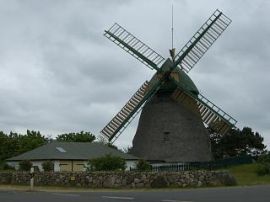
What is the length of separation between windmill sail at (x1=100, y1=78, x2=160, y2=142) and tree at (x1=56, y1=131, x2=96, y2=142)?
27.2 m

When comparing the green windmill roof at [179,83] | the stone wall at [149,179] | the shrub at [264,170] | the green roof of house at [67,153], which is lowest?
the stone wall at [149,179]

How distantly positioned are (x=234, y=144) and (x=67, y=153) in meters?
39.2

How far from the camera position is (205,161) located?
56.8m

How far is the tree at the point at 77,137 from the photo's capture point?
276ft

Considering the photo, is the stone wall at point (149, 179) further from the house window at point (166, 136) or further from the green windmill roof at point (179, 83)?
the green windmill roof at point (179, 83)

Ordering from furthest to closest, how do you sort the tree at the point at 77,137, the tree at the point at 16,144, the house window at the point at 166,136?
the tree at the point at 77,137
the tree at the point at 16,144
the house window at the point at 166,136

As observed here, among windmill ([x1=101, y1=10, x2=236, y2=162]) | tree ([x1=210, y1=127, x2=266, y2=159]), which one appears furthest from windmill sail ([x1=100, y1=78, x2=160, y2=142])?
tree ([x1=210, y1=127, x2=266, y2=159])

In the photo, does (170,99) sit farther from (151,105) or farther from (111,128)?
(111,128)

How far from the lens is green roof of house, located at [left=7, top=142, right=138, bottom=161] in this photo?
5569cm

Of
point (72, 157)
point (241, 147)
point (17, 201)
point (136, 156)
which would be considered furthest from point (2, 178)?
point (241, 147)

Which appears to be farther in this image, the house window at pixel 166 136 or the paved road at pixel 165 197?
the house window at pixel 166 136

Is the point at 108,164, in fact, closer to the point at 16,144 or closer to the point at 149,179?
the point at 149,179

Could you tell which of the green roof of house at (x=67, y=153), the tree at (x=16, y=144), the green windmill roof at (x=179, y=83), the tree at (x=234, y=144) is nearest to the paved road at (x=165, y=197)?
the green roof of house at (x=67, y=153)

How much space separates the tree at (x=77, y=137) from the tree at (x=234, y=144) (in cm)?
1821
